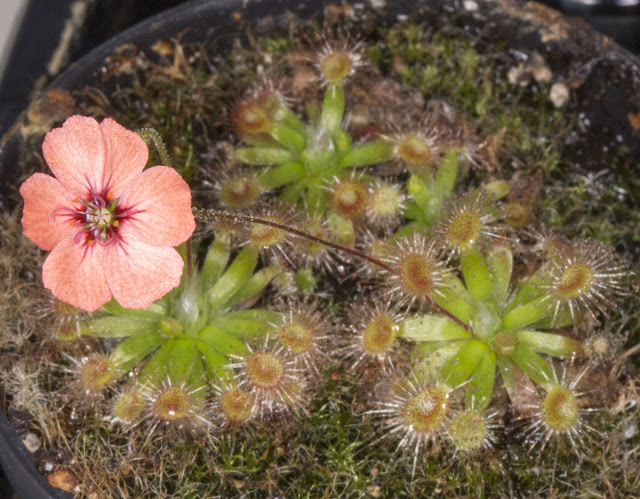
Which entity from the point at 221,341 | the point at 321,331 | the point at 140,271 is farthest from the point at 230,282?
the point at 140,271

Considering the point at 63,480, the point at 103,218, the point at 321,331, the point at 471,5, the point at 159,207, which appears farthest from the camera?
the point at 471,5

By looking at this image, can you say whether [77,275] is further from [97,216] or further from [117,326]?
[117,326]

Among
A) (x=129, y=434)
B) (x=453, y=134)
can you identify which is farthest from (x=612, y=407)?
(x=129, y=434)

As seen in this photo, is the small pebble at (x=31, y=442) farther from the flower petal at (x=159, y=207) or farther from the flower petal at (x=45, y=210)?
the flower petal at (x=159, y=207)

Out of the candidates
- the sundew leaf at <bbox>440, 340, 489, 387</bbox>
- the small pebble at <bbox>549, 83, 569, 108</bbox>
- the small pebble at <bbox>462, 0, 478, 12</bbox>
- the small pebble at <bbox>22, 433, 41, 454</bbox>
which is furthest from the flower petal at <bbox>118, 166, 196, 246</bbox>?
the small pebble at <bbox>549, 83, 569, 108</bbox>

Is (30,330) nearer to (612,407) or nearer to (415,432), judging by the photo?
(415,432)

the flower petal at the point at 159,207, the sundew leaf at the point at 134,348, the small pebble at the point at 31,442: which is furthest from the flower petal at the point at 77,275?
the small pebble at the point at 31,442

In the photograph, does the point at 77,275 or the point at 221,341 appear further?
the point at 221,341

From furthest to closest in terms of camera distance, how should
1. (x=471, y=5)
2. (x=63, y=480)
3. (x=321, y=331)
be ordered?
(x=471, y=5) → (x=321, y=331) → (x=63, y=480)
